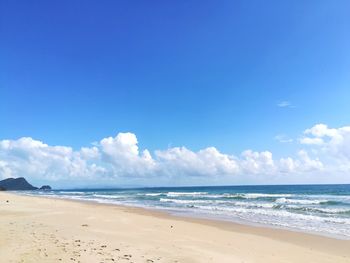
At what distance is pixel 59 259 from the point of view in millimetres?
7566

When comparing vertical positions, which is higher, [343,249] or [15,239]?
[15,239]

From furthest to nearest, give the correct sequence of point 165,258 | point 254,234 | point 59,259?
point 254,234 < point 165,258 < point 59,259

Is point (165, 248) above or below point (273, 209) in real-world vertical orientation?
above

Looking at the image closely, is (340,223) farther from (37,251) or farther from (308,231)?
(37,251)

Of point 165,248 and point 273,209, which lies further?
point 273,209

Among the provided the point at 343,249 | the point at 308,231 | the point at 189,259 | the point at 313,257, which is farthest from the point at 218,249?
the point at 308,231

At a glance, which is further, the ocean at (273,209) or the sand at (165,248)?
the ocean at (273,209)

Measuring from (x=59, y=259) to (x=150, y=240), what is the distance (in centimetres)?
415

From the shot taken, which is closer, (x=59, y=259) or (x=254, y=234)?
(x=59, y=259)

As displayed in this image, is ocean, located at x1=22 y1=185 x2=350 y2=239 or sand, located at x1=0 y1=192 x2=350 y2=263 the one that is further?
ocean, located at x1=22 y1=185 x2=350 y2=239

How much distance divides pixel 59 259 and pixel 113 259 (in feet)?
3.96

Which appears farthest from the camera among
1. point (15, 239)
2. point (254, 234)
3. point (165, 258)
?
point (254, 234)

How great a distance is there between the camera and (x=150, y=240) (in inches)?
442

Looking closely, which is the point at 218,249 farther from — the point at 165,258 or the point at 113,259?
the point at 113,259
